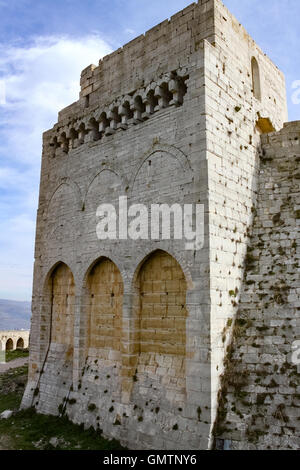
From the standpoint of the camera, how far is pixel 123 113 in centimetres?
1217

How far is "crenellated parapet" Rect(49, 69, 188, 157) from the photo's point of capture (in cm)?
1066

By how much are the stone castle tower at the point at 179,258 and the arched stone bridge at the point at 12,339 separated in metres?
19.6

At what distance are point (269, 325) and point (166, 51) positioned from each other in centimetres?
826

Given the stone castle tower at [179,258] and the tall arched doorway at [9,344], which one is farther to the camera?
the tall arched doorway at [9,344]

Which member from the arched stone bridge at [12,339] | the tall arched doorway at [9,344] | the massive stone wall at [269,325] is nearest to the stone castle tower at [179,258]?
the massive stone wall at [269,325]

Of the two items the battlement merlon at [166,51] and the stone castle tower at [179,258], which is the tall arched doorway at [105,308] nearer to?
the stone castle tower at [179,258]

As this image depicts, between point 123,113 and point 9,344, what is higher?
point 123,113

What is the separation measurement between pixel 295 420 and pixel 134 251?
5.70 meters

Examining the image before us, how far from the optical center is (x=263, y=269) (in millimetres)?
10078

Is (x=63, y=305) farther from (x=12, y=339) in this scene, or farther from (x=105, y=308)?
(x=12, y=339)

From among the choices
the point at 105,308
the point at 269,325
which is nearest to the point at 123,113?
the point at 105,308

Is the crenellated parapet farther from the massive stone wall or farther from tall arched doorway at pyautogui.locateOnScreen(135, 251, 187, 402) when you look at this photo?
tall arched doorway at pyautogui.locateOnScreen(135, 251, 187, 402)

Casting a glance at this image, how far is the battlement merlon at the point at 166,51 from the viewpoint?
35.1 ft

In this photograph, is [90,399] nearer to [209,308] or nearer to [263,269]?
[209,308]
